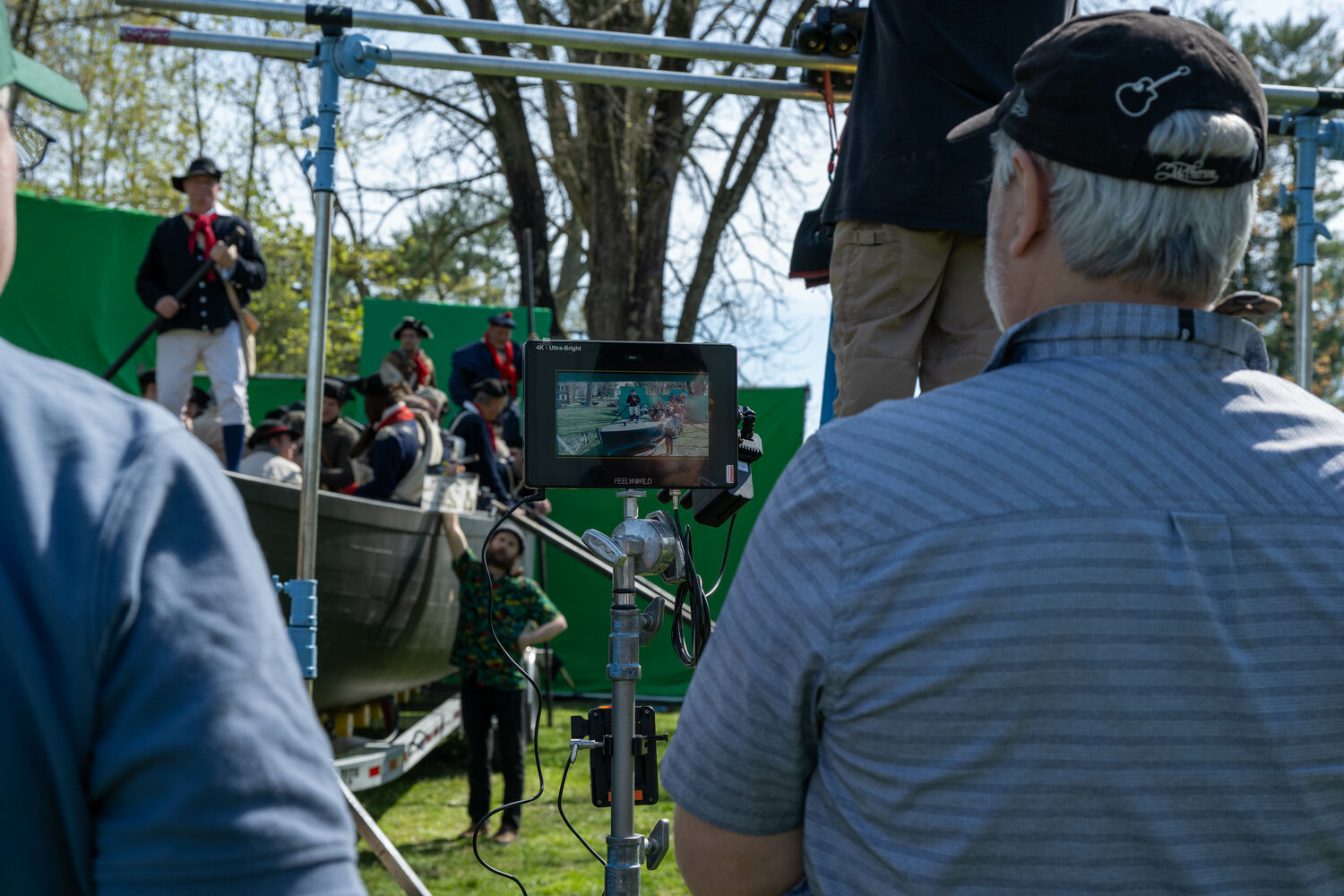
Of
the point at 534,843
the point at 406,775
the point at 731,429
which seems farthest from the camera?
the point at 406,775

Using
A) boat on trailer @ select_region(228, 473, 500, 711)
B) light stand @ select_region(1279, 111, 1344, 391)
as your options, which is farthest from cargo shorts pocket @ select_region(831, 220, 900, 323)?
boat on trailer @ select_region(228, 473, 500, 711)

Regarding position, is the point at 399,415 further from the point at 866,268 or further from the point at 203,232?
the point at 866,268

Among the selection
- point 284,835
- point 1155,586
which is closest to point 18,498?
point 284,835

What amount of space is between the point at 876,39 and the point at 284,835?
2162 millimetres

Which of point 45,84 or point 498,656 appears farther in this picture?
point 498,656

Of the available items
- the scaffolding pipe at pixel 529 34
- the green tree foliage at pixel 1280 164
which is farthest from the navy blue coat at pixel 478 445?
the green tree foliage at pixel 1280 164

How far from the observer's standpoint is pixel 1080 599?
1.04 meters

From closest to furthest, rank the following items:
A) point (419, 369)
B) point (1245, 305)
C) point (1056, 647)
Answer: point (1056, 647) → point (1245, 305) → point (419, 369)

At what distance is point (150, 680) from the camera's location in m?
0.64

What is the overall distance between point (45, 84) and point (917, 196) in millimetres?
1711

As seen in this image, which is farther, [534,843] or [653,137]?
[653,137]

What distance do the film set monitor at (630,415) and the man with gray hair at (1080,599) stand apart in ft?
3.43

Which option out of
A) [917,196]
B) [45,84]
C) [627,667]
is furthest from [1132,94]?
[627,667]

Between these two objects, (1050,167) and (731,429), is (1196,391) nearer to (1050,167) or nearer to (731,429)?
(1050,167)
